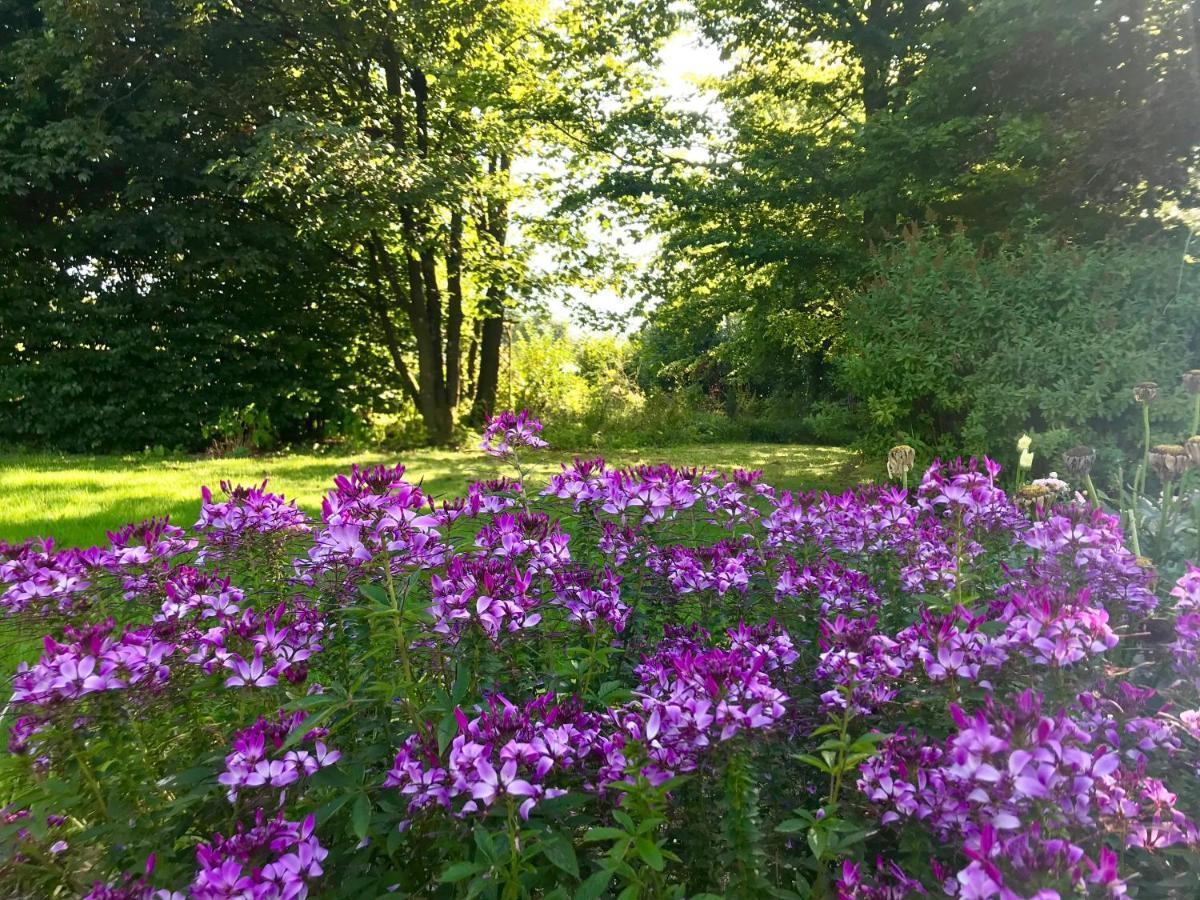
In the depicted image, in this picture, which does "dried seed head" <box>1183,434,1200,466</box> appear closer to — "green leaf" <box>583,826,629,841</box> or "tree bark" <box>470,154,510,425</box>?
"green leaf" <box>583,826,629,841</box>

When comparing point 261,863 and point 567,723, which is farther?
point 567,723

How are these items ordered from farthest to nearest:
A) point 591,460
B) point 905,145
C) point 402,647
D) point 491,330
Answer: point 491,330 → point 905,145 → point 591,460 → point 402,647

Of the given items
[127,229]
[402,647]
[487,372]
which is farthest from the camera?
[487,372]

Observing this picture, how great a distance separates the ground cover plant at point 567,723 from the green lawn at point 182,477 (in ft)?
6.12

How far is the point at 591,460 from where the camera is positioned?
5066mm

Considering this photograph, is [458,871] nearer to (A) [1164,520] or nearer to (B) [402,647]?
(B) [402,647]

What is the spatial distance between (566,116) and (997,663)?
440 inches

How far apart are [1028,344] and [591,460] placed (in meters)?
3.32

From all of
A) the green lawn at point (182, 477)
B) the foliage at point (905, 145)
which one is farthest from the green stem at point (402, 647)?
the foliage at point (905, 145)

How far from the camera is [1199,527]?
2344 mm

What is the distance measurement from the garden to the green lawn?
0.12m

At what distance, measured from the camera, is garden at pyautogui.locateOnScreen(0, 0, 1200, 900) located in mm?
1235

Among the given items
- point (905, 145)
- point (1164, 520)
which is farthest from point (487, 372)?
point (1164, 520)

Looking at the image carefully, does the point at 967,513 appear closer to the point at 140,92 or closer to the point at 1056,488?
the point at 1056,488
